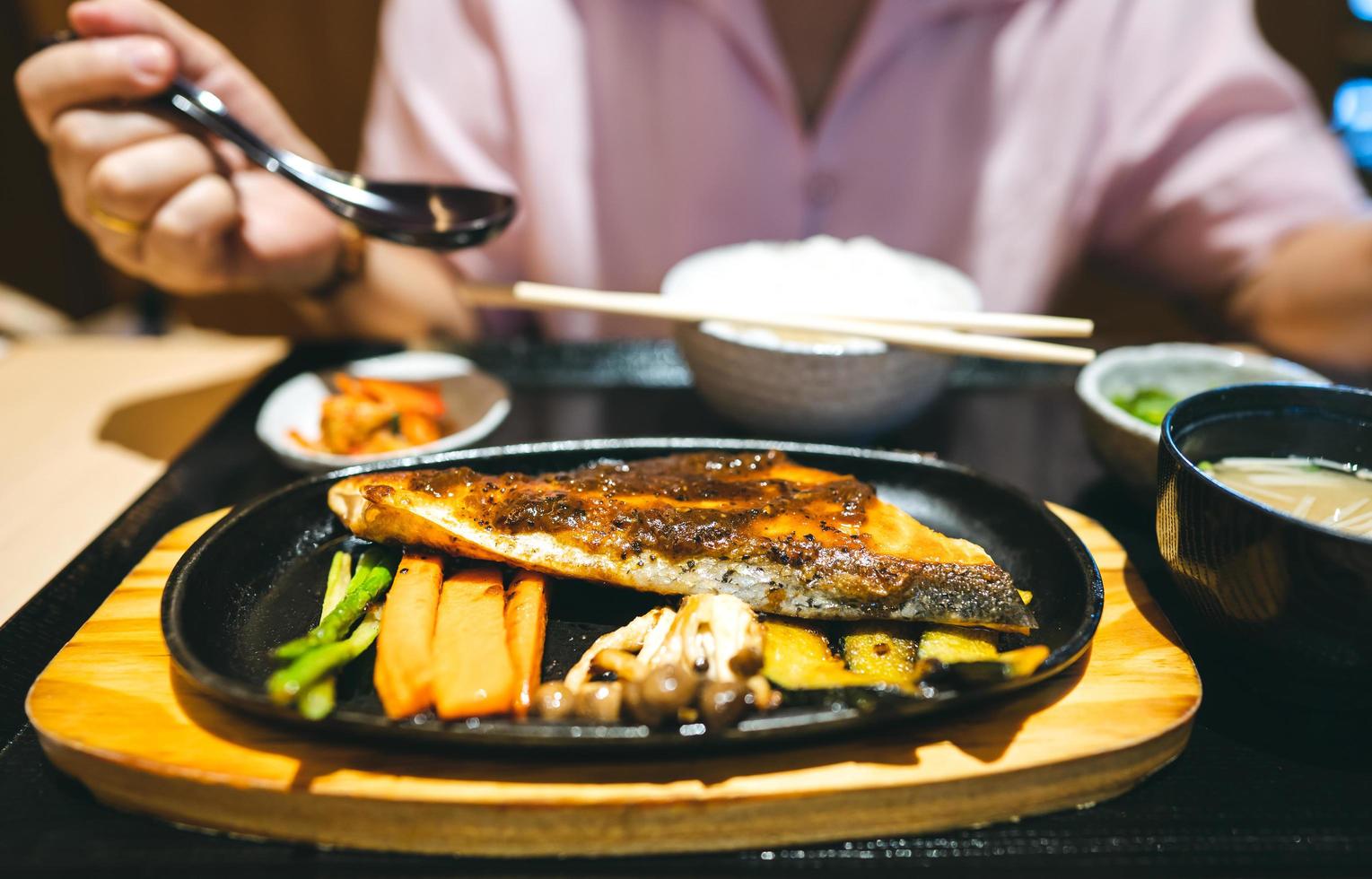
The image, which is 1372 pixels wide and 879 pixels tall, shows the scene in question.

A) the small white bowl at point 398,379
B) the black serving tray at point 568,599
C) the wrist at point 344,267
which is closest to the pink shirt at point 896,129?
the wrist at point 344,267

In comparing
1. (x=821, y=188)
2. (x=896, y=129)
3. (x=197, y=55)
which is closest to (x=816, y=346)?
(x=821, y=188)

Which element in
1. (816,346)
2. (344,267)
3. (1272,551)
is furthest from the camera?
(344,267)

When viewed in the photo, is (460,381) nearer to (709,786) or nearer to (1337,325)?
(709,786)

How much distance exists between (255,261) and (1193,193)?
3641 millimetres

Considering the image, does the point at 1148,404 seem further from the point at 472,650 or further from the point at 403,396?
the point at 403,396

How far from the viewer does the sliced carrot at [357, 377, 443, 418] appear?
2430 millimetres

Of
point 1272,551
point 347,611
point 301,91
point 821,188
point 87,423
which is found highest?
point 821,188

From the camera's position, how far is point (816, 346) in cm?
225

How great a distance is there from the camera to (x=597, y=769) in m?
1.28

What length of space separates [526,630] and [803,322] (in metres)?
1.22

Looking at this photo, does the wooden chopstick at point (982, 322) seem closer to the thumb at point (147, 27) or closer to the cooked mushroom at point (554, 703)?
the cooked mushroom at point (554, 703)

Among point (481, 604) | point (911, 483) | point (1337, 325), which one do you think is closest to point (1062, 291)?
point (1337, 325)

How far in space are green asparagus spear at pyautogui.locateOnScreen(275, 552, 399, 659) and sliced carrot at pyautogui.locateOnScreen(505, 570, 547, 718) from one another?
262 millimetres

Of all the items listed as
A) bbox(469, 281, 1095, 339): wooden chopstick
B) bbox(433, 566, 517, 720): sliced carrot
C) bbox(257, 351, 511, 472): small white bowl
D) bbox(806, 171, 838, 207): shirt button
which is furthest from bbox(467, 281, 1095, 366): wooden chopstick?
bbox(806, 171, 838, 207): shirt button
